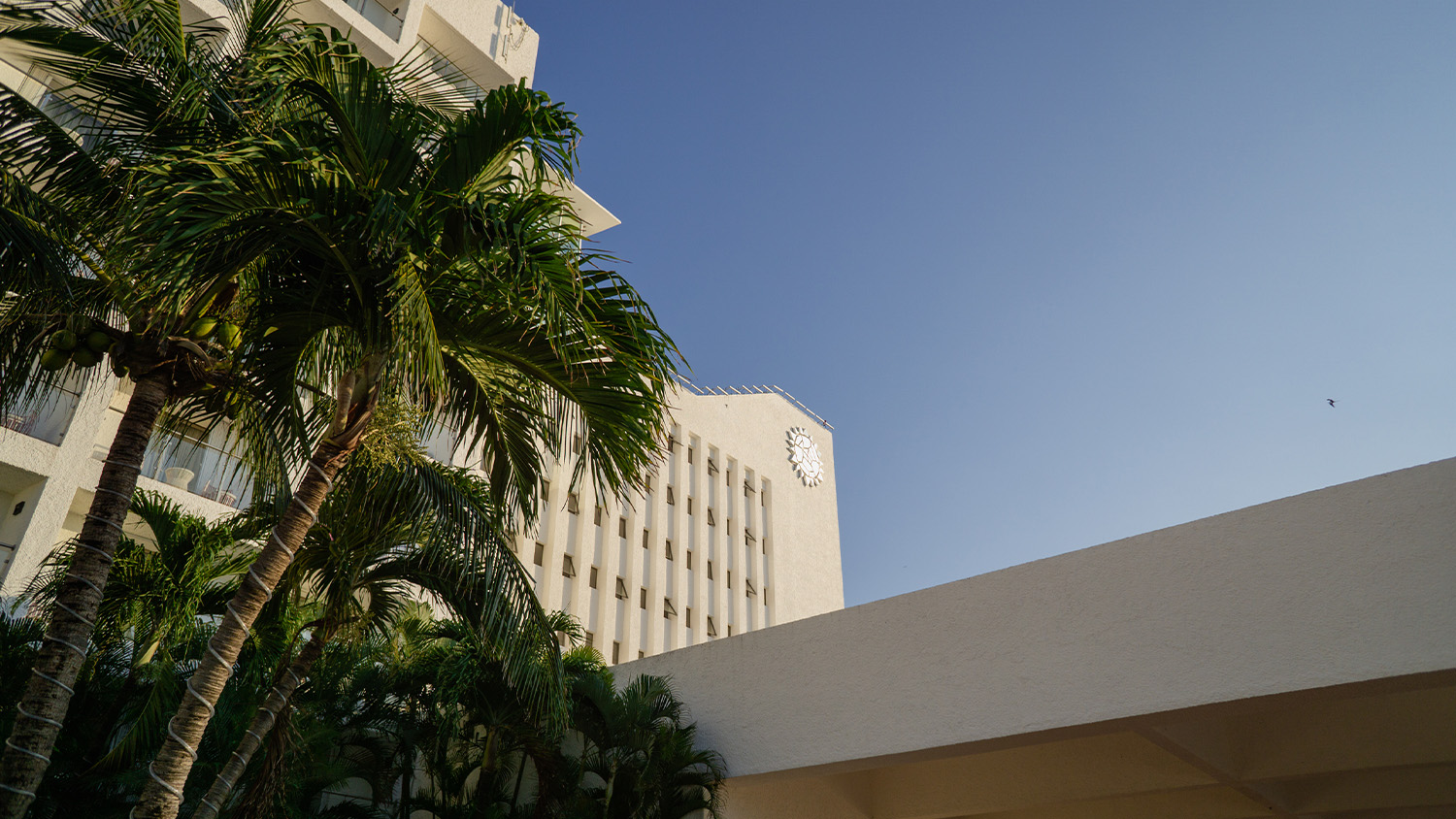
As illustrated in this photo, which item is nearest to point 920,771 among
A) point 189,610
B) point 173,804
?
point 189,610

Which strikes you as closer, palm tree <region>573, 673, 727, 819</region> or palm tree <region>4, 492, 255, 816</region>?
palm tree <region>4, 492, 255, 816</region>

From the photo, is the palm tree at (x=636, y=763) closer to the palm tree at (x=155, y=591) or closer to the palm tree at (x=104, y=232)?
the palm tree at (x=155, y=591)

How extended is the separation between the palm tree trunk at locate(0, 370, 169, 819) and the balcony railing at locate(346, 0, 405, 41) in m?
21.7

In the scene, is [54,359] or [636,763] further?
[636,763]

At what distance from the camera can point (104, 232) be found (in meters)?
5.91

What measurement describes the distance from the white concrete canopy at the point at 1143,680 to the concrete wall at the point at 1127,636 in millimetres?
18

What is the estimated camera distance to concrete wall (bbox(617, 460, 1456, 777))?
26.0ft

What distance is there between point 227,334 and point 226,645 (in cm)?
196

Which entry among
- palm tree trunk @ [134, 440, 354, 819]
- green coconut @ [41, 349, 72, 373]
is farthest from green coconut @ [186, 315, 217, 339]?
palm tree trunk @ [134, 440, 354, 819]

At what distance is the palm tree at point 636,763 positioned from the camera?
10664 millimetres

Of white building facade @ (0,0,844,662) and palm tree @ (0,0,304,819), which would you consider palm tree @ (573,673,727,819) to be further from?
palm tree @ (0,0,304,819)

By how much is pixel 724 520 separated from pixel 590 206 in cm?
1275

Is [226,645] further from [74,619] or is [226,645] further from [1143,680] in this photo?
[1143,680]

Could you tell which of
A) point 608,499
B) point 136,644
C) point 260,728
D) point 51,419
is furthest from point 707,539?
point 260,728
